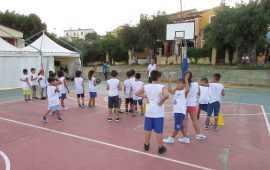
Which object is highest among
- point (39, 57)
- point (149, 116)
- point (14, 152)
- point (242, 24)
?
point (242, 24)

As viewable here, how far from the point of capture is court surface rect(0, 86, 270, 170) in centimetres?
544

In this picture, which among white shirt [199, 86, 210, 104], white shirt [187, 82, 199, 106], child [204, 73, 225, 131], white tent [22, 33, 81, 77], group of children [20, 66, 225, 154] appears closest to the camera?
group of children [20, 66, 225, 154]

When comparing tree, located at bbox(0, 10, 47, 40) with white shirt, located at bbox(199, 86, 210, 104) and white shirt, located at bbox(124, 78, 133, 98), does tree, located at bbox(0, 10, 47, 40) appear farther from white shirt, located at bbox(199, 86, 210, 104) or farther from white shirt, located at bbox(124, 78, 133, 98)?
white shirt, located at bbox(199, 86, 210, 104)

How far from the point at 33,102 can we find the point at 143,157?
28.3ft

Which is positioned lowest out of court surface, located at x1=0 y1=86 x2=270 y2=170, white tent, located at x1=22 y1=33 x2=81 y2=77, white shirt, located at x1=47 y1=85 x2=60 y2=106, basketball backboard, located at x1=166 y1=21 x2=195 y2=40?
court surface, located at x1=0 y1=86 x2=270 y2=170

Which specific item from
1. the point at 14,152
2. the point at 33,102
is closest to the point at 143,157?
the point at 14,152

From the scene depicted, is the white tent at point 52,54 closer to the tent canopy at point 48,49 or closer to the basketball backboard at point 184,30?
the tent canopy at point 48,49

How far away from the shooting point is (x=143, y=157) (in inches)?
226

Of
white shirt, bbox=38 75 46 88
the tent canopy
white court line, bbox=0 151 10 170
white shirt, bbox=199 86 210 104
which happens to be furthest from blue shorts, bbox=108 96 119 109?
the tent canopy

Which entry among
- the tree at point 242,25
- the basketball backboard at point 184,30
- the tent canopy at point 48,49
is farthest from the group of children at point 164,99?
the tree at point 242,25

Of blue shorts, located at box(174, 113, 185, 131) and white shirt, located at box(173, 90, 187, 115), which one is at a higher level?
white shirt, located at box(173, 90, 187, 115)

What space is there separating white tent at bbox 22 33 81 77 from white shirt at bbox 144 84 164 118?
13991 mm

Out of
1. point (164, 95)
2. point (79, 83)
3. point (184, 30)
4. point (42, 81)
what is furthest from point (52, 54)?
point (164, 95)

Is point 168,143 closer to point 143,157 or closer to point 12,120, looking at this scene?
point 143,157
